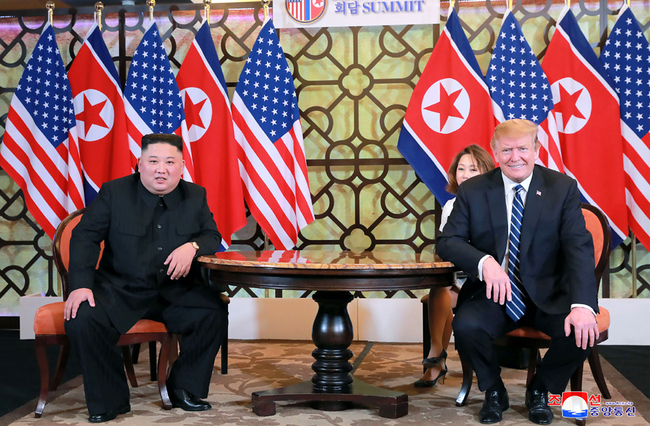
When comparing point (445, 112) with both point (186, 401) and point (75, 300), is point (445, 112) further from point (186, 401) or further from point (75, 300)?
point (75, 300)

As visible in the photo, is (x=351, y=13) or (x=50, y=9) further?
(x=50, y=9)

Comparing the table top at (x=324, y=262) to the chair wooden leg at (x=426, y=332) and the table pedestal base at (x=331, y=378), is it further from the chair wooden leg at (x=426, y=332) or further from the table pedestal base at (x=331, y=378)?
the chair wooden leg at (x=426, y=332)

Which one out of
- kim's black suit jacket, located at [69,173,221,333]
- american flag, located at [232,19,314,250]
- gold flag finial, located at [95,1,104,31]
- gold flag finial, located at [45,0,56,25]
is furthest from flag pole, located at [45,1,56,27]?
kim's black suit jacket, located at [69,173,221,333]

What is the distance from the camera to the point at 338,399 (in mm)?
2949

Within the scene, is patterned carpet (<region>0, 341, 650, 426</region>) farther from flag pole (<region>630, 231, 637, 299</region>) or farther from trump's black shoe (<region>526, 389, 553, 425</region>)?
flag pole (<region>630, 231, 637, 299</region>)

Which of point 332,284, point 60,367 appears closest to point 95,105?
point 60,367

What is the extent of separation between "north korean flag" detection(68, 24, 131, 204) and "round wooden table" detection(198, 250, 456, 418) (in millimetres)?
2303

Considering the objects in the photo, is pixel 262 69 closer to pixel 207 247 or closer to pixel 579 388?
pixel 207 247

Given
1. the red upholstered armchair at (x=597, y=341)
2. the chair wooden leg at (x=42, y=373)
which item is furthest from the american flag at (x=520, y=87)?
the chair wooden leg at (x=42, y=373)

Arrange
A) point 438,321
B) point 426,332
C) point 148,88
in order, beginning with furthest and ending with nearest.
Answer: point 148,88
point 426,332
point 438,321

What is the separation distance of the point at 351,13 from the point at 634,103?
2.14 meters

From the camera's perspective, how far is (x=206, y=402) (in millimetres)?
3055

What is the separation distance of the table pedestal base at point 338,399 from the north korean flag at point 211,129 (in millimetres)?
1977

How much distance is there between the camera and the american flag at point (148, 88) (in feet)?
15.7
